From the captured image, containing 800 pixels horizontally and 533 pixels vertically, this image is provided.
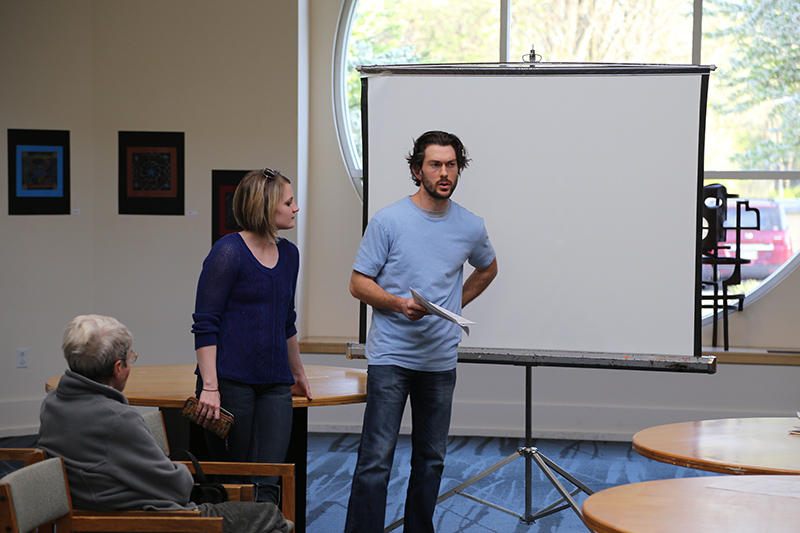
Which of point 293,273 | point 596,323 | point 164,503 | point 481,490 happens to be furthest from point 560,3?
point 164,503

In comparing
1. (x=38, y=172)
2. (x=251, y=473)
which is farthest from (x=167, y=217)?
(x=251, y=473)

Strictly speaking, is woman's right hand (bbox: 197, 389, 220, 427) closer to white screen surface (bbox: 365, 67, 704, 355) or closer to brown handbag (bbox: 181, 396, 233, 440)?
brown handbag (bbox: 181, 396, 233, 440)

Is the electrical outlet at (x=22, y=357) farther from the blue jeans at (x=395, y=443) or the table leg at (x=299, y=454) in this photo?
the blue jeans at (x=395, y=443)

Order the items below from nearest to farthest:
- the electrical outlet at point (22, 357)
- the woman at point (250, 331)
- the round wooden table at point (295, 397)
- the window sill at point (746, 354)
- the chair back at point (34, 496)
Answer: the chair back at point (34, 496)
the woman at point (250, 331)
the round wooden table at point (295, 397)
the window sill at point (746, 354)
the electrical outlet at point (22, 357)

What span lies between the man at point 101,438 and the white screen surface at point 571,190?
1.63m

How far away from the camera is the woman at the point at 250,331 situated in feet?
7.05

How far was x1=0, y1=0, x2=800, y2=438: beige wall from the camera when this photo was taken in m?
4.59

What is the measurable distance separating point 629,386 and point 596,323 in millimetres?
1809

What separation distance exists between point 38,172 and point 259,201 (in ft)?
9.98

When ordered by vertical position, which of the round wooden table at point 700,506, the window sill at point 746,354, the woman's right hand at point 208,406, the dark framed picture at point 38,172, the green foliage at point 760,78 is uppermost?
the green foliage at point 760,78

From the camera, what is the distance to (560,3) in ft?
16.3

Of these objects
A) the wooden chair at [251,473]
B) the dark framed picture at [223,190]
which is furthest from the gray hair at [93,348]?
the dark framed picture at [223,190]

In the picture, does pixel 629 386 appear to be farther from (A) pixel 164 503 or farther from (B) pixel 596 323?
(A) pixel 164 503

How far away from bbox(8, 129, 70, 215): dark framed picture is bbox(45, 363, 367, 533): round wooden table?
83.0 inches
